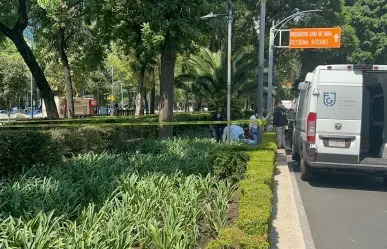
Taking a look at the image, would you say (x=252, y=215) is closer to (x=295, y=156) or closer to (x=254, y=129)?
(x=295, y=156)

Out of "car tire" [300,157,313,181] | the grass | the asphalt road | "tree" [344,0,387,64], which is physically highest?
"tree" [344,0,387,64]

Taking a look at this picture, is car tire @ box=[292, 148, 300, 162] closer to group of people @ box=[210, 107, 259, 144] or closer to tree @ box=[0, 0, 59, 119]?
group of people @ box=[210, 107, 259, 144]

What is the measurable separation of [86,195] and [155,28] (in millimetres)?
7183

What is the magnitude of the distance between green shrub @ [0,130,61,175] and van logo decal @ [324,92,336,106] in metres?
5.61

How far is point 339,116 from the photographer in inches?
338

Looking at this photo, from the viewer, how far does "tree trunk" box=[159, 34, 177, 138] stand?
42.9 feet

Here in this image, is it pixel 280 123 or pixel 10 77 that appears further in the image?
pixel 10 77

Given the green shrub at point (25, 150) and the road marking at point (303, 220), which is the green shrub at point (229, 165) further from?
the green shrub at point (25, 150)

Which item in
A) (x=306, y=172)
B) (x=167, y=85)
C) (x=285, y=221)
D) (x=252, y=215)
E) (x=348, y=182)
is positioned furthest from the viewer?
(x=167, y=85)

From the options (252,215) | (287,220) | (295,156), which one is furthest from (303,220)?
(295,156)

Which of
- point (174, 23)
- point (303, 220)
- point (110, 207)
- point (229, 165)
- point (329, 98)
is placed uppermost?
point (174, 23)

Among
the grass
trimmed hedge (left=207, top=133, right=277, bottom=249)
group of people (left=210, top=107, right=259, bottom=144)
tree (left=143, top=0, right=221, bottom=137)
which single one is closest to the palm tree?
group of people (left=210, top=107, right=259, bottom=144)

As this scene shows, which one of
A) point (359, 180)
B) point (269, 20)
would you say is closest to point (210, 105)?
point (269, 20)

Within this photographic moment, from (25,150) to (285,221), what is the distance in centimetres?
480
